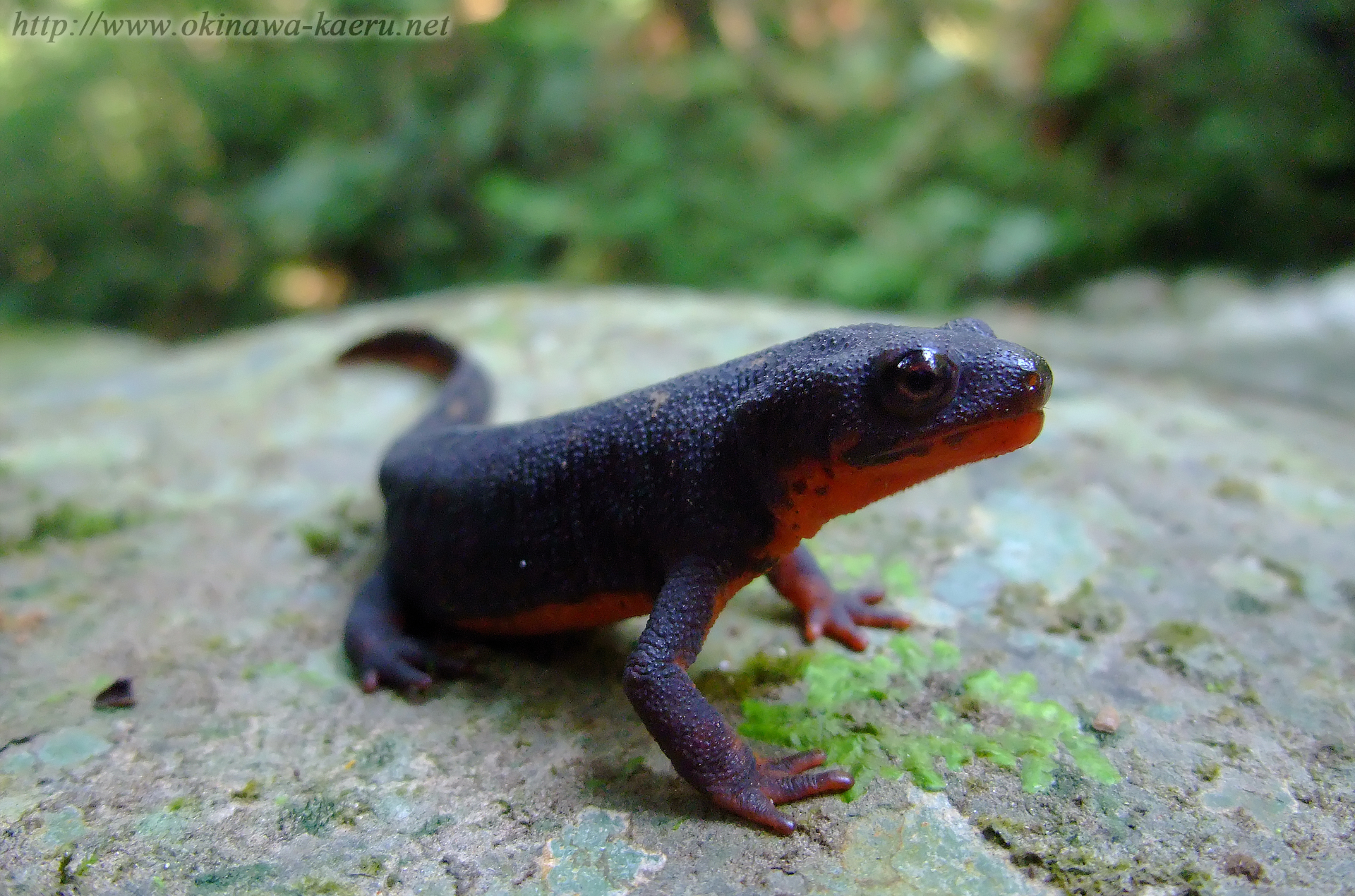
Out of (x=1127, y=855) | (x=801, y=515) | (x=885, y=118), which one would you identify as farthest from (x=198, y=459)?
(x=885, y=118)

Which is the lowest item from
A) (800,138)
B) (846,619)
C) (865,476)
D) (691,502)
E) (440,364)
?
(846,619)

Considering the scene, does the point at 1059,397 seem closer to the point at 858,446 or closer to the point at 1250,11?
the point at 858,446

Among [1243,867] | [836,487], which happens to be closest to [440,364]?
[836,487]

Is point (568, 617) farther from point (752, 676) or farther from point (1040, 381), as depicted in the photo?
point (1040, 381)

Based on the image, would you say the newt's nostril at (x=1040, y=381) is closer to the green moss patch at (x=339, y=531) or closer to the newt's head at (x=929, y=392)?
the newt's head at (x=929, y=392)

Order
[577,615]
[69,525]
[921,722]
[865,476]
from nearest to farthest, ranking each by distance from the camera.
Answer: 1. [865,476]
2. [921,722]
3. [577,615]
4. [69,525]

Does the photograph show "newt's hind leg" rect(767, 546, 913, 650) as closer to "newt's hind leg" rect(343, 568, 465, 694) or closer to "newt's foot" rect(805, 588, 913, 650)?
"newt's foot" rect(805, 588, 913, 650)

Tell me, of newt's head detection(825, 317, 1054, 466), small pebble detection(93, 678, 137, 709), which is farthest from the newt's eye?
small pebble detection(93, 678, 137, 709)
